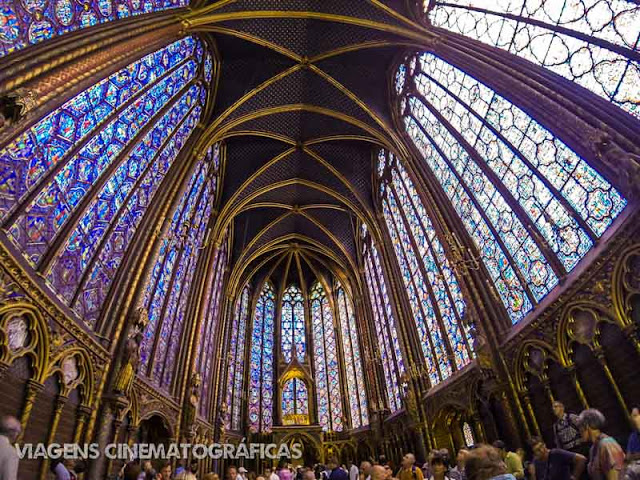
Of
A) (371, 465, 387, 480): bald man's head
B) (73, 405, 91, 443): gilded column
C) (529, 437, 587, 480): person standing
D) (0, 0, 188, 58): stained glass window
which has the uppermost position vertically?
(0, 0, 188, 58): stained glass window

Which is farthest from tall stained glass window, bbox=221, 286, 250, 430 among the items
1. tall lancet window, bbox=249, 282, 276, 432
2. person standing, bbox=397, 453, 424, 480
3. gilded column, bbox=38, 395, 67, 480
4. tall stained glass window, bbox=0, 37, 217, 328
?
person standing, bbox=397, 453, 424, 480

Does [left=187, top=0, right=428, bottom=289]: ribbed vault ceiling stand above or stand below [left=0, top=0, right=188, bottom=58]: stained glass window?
above

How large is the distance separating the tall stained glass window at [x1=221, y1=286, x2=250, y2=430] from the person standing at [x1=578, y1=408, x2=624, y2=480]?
19942 millimetres

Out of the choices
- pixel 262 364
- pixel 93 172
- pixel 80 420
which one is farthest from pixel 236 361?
pixel 93 172

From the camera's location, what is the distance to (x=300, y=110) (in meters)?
18.1

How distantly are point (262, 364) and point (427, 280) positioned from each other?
14.0m

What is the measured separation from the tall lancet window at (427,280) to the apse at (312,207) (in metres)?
0.11

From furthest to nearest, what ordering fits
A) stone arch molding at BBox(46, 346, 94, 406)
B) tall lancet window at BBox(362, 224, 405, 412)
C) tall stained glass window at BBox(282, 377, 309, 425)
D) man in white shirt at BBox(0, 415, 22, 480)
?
tall stained glass window at BBox(282, 377, 309, 425) < tall lancet window at BBox(362, 224, 405, 412) < stone arch molding at BBox(46, 346, 94, 406) < man in white shirt at BBox(0, 415, 22, 480)

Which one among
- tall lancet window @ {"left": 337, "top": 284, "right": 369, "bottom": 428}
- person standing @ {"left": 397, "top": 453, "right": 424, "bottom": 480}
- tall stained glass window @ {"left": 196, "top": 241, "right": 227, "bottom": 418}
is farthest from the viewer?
tall lancet window @ {"left": 337, "top": 284, "right": 369, "bottom": 428}

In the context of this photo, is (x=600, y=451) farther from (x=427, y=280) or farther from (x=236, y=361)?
(x=236, y=361)

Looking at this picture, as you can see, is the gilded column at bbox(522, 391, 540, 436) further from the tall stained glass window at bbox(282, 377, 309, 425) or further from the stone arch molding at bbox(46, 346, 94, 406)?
the tall stained glass window at bbox(282, 377, 309, 425)

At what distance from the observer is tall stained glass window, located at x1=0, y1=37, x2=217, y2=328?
7.79 meters

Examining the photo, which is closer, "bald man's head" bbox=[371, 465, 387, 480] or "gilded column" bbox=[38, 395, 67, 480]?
"bald man's head" bbox=[371, 465, 387, 480]

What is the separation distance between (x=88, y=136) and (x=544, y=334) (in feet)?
39.6
